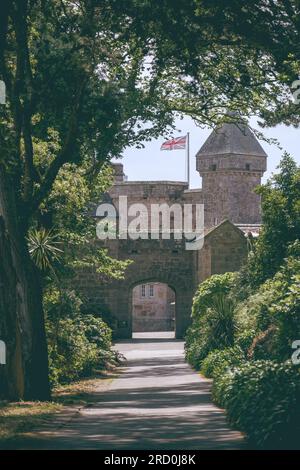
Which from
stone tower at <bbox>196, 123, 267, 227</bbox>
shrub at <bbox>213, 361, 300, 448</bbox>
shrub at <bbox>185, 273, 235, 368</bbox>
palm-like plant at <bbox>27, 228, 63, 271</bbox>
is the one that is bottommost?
shrub at <bbox>213, 361, 300, 448</bbox>

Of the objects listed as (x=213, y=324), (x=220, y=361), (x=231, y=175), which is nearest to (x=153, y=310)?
(x=231, y=175)

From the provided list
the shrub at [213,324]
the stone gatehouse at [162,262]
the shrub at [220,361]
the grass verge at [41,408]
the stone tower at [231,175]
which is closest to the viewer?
the grass verge at [41,408]

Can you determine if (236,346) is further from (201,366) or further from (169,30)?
(169,30)

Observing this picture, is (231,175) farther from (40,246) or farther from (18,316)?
(18,316)

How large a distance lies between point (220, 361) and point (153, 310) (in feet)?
151

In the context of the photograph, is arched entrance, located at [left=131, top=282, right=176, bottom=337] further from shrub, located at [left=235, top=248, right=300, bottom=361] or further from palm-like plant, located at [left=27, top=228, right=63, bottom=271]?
palm-like plant, located at [left=27, top=228, right=63, bottom=271]

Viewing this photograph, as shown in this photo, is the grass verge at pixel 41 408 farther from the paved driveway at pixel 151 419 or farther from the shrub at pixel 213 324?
the shrub at pixel 213 324

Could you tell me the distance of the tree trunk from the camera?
18.7 meters

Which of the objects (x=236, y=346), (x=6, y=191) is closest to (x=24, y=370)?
(x=6, y=191)

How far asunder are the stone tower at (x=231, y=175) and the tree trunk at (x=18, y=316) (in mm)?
55408

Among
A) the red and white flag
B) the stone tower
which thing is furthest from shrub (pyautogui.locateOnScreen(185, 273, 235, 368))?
the stone tower

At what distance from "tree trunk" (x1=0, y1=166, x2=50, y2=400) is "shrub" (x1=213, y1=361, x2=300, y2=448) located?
3986mm

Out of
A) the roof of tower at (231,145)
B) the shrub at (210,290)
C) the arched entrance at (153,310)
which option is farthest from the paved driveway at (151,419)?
the roof of tower at (231,145)

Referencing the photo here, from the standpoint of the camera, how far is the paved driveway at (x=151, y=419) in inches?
502
